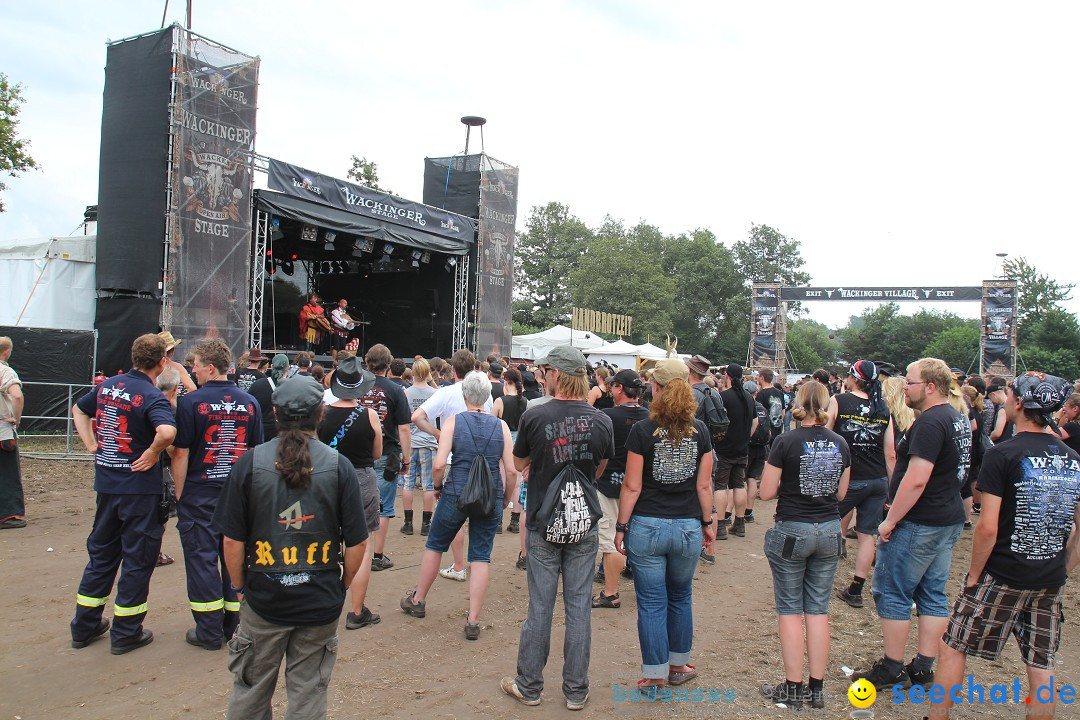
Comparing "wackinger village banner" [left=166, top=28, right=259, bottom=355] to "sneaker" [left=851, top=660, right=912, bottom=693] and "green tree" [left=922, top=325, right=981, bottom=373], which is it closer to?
"sneaker" [left=851, top=660, right=912, bottom=693]

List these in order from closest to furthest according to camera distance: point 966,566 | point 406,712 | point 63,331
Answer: point 406,712, point 966,566, point 63,331

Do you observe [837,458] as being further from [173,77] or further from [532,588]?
[173,77]

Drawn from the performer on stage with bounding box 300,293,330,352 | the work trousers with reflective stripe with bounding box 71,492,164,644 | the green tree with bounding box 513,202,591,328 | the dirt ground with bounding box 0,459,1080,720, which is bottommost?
the dirt ground with bounding box 0,459,1080,720

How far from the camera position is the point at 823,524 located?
3434 millimetres

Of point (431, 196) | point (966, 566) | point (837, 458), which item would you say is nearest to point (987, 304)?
point (431, 196)

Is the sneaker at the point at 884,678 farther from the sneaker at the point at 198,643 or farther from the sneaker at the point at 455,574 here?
the sneaker at the point at 198,643

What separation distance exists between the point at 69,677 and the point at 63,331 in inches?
386

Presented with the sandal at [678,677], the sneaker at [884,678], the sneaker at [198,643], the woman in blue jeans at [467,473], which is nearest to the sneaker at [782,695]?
the sandal at [678,677]

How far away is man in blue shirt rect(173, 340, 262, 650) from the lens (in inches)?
154

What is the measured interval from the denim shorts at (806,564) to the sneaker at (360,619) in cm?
256

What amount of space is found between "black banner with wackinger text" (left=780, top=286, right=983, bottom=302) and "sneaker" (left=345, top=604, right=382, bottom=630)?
29.3 m

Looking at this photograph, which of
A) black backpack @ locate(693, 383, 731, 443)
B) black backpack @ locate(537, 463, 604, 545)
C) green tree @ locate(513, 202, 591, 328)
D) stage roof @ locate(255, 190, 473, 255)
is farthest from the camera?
green tree @ locate(513, 202, 591, 328)

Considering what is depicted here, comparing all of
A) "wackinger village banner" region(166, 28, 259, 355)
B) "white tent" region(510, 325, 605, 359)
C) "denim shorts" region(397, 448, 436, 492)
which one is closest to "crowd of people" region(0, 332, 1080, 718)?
"denim shorts" region(397, 448, 436, 492)

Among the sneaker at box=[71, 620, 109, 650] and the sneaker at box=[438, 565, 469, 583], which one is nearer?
the sneaker at box=[71, 620, 109, 650]
